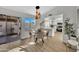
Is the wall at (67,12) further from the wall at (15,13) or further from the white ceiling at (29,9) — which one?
the wall at (15,13)

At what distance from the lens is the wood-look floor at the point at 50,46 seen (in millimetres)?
2078

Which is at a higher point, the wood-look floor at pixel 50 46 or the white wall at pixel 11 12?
the white wall at pixel 11 12

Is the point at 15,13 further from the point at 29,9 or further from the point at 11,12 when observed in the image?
the point at 29,9

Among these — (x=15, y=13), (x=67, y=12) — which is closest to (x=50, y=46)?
(x=67, y=12)

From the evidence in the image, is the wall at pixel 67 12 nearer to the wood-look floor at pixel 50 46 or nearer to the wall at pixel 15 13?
the wood-look floor at pixel 50 46

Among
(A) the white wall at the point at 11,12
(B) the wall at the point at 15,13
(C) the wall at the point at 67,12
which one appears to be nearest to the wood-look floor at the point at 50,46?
(B) the wall at the point at 15,13

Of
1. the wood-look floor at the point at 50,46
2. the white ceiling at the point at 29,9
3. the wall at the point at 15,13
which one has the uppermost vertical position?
the white ceiling at the point at 29,9

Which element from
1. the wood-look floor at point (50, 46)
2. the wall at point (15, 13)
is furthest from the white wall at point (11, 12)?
the wood-look floor at point (50, 46)

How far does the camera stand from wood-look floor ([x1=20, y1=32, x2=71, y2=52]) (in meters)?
2.08

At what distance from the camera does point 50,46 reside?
2.09 meters
